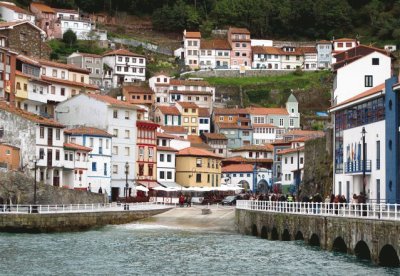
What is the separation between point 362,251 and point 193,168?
7535cm

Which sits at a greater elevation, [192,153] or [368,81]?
[368,81]

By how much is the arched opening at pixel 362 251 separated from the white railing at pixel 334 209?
152 centimetres

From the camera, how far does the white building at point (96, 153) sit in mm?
104812

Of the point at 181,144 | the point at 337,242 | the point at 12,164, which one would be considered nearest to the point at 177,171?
the point at 181,144

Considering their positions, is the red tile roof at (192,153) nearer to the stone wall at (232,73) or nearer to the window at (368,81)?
the window at (368,81)

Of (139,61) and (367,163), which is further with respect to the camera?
(139,61)

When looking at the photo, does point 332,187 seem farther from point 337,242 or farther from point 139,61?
point 139,61

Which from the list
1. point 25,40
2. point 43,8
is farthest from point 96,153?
point 43,8

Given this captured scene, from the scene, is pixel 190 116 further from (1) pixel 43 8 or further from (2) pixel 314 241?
(2) pixel 314 241

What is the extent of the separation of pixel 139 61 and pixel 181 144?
47.2m

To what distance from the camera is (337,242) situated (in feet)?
175

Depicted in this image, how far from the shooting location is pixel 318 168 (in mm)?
90562

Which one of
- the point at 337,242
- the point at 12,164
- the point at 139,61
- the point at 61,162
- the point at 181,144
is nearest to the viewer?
the point at 337,242

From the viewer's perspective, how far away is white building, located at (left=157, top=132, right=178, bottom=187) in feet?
393
